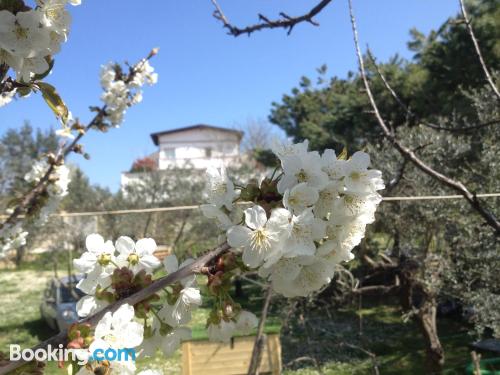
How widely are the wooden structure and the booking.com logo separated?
11.2 feet

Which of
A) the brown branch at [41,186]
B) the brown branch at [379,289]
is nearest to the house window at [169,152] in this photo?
the brown branch at [379,289]

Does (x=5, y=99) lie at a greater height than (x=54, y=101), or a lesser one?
greater

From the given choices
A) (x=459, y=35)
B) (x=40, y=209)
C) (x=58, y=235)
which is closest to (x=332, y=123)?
(x=459, y=35)

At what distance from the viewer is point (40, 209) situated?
2.35 m

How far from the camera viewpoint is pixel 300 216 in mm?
748

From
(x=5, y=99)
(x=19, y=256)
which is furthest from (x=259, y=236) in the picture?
(x=19, y=256)

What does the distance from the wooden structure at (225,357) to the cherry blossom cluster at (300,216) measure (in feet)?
11.2

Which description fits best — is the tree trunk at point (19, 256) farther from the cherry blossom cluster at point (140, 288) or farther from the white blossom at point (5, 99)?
the cherry blossom cluster at point (140, 288)

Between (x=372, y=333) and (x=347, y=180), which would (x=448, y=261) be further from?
(x=347, y=180)

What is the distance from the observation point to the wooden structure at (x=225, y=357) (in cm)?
414

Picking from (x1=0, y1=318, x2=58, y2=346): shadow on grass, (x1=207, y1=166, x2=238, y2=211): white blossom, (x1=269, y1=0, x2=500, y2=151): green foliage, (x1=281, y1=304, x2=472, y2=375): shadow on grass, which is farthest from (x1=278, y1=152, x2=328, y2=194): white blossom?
(x1=0, y1=318, x2=58, y2=346): shadow on grass

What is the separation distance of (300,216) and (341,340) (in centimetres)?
686

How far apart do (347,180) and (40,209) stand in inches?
76.9

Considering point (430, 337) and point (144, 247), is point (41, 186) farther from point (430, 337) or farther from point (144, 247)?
point (430, 337)
